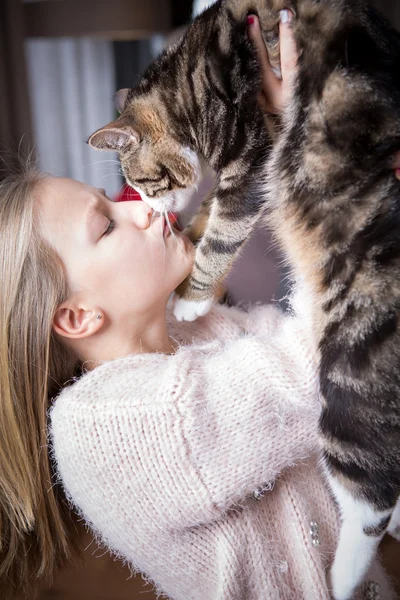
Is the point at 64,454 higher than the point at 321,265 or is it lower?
lower

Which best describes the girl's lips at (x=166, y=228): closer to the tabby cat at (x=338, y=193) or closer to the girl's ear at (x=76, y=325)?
the tabby cat at (x=338, y=193)

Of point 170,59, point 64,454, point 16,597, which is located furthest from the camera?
point 170,59

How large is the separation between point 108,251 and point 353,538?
2.47 ft

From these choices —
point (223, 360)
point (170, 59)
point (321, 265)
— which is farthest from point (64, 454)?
point (170, 59)

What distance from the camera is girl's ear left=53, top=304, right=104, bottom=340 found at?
1.12m

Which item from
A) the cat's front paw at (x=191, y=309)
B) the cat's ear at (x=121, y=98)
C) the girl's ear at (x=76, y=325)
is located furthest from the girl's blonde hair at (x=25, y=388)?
the cat's ear at (x=121, y=98)

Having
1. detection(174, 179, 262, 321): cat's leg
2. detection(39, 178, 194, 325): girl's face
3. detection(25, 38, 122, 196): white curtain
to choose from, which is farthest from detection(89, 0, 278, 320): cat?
detection(25, 38, 122, 196): white curtain

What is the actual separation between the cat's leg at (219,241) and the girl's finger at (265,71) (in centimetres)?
20

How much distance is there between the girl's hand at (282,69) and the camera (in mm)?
981

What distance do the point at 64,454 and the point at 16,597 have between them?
42 centimetres

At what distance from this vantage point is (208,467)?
93 centimetres

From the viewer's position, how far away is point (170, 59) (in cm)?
126

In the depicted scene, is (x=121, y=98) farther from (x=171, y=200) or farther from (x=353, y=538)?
(x=353, y=538)

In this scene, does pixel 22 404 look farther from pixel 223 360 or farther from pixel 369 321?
pixel 369 321
